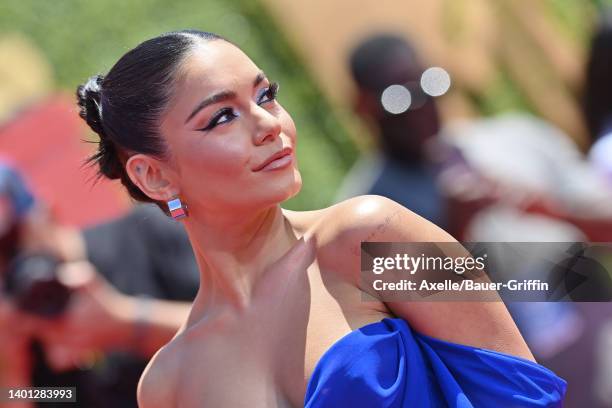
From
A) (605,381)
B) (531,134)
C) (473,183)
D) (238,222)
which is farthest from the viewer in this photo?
(531,134)

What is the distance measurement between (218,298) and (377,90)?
219cm

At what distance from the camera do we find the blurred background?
348cm

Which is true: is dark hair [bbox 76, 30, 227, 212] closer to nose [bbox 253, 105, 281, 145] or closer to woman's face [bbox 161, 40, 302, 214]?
woman's face [bbox 161, 40, 302, 214]

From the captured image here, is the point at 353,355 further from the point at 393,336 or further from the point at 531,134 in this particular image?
the point at 531,134

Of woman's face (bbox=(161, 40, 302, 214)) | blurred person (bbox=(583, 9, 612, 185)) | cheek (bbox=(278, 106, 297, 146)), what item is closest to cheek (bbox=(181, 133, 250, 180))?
woman's face (bbox=(161, 40, 302, 214))

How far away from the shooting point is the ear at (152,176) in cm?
210

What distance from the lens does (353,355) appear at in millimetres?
1942

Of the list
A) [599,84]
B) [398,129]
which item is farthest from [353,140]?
[599,84]

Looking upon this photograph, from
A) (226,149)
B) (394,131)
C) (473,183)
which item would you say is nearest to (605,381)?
(473,183)

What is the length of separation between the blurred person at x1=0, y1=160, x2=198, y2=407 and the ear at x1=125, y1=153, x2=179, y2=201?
1.27 m

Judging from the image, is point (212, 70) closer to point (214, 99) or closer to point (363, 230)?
point (214, 99)

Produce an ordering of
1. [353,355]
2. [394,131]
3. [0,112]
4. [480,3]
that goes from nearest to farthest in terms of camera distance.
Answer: [353,355], [394,131], [0,112], [480,3]

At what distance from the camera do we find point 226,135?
6.56 feet

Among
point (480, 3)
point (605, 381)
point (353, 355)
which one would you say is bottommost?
point (605, 381)
